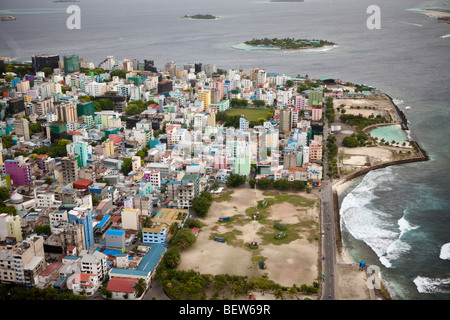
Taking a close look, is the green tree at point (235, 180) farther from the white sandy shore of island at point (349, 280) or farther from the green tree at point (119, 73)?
the green tree at point (119, 73)

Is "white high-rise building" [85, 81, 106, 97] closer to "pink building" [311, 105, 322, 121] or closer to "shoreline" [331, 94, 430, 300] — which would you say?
"pink building" [311, 105, 322, 121]

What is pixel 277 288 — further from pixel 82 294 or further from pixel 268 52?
pixel 268 52

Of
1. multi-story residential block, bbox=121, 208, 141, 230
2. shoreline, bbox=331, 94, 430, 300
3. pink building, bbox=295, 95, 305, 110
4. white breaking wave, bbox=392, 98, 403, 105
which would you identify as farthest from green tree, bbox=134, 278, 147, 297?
white breaking wave, bbox=392, 98, 403, 105

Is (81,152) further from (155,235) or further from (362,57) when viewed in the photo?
(362,57)

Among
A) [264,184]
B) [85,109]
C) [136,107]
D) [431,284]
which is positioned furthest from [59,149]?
[431,284]

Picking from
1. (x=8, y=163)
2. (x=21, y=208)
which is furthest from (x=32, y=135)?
(x=21, y=208)

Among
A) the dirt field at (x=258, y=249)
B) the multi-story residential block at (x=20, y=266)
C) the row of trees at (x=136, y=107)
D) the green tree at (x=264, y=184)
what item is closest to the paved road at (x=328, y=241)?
the dirt field at (x=258, y=249)
